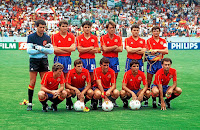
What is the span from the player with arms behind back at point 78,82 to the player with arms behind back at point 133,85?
72cm

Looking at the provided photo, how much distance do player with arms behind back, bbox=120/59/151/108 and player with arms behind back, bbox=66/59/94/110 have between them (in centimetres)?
72

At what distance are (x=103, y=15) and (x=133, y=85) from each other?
32051 millimetres

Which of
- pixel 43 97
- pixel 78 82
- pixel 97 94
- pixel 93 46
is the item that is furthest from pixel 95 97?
pixel 93 46

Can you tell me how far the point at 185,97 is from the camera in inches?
361

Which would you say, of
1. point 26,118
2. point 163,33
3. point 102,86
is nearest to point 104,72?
point 102,86

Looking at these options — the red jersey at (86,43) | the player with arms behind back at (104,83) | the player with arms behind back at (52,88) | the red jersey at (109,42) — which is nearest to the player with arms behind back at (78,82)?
the player with arms behind back at (104,83)

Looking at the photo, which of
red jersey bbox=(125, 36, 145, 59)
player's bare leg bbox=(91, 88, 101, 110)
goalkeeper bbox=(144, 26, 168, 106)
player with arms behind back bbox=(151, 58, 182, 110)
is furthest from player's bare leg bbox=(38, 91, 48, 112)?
goalkeeper bbox=(144, 26, 168, 106)

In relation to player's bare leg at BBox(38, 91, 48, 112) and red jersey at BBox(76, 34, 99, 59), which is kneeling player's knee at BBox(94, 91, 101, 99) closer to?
player's bare leg at BBox(38, 91, 48, 112)

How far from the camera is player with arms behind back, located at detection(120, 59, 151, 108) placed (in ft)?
25.1

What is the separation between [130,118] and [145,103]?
1.50 m

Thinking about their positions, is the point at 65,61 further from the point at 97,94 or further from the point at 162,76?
the point at 162,76

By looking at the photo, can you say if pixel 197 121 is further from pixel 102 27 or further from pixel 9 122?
pixel 102 27

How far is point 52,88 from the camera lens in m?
7.51

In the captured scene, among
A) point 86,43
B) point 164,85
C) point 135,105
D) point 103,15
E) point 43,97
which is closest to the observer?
point 43,97
